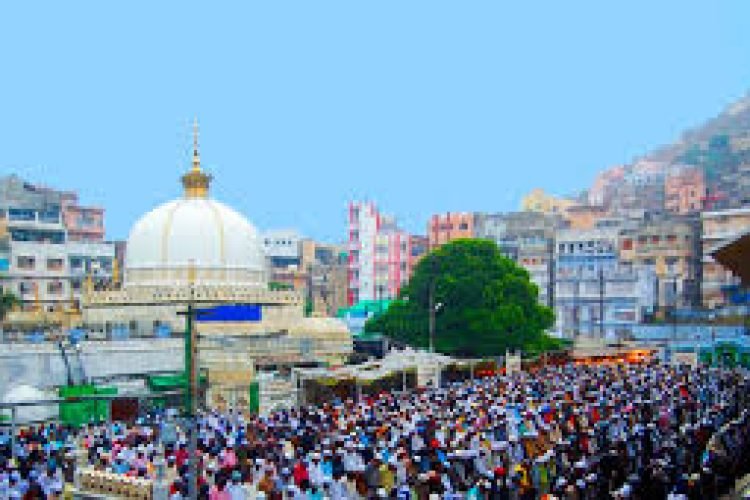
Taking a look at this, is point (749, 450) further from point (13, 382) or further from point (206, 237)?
point (206, 237)

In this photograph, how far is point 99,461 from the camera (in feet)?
58.6

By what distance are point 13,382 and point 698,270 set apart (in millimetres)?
47257

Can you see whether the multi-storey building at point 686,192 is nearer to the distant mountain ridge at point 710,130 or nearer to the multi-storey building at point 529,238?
the multi-storey building at point 529,238

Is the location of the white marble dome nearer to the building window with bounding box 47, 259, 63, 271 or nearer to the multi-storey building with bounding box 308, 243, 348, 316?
the building window with bounding box 47, 259, 63, 271

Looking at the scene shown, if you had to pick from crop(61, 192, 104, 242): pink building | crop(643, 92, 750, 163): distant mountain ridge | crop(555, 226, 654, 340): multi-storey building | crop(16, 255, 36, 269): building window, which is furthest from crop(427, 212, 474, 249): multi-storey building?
crop(643, 92, 750, 163): distant mountain ridge

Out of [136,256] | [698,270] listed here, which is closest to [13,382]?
[136,256]

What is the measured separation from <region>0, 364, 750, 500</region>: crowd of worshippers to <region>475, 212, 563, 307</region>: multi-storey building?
41033 mm

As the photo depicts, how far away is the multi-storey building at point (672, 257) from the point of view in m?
62.7

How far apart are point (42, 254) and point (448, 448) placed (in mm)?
44092

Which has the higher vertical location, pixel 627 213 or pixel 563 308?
pixel 627 213

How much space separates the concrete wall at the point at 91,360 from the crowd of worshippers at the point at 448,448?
609 centimetres

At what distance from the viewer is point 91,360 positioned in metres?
31.0

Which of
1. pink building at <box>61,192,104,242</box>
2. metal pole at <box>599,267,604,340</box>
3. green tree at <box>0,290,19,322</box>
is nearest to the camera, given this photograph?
green tree at <box>0,290,19,322</box>

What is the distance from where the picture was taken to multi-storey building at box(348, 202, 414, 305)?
2982 inches
